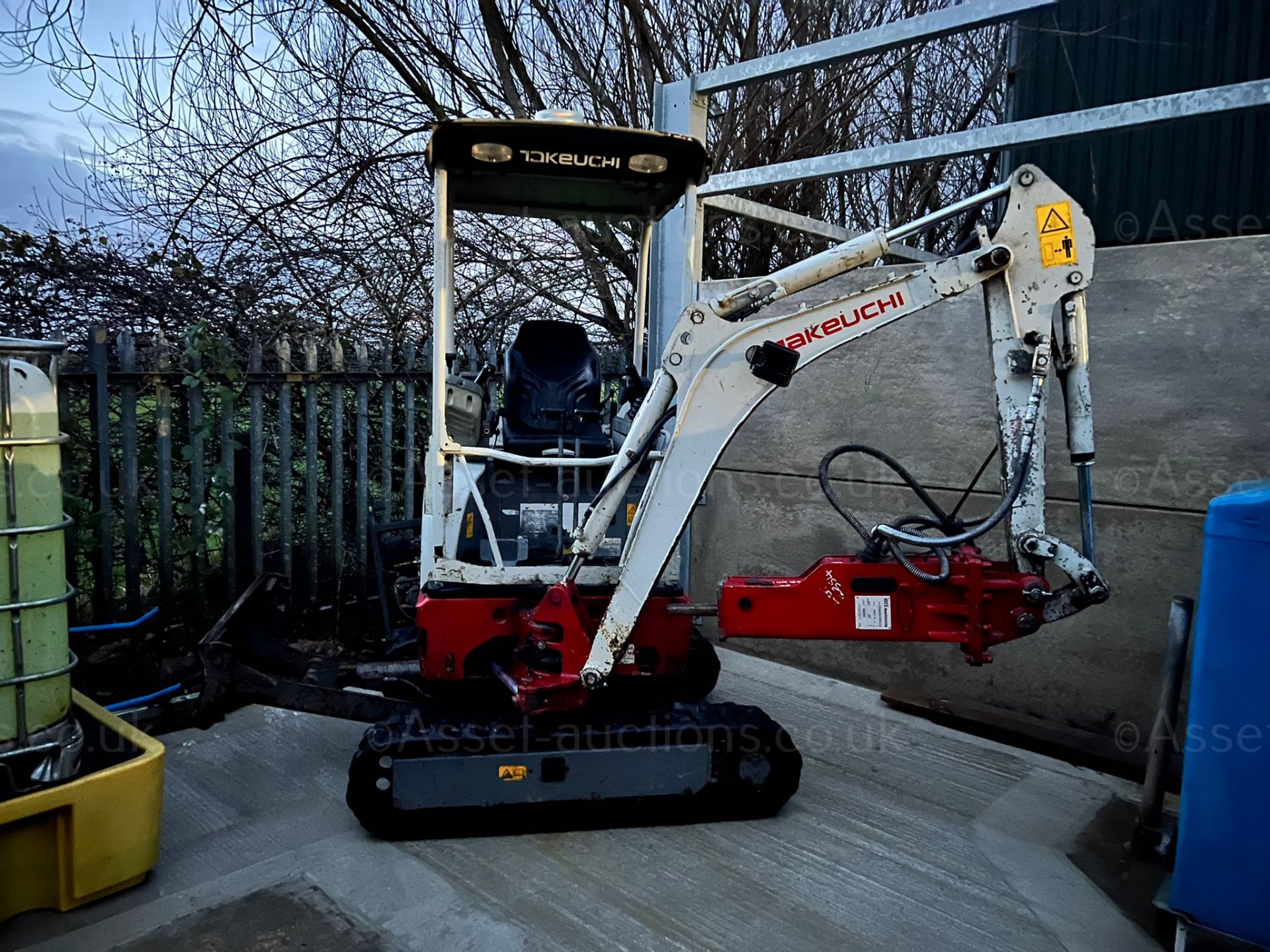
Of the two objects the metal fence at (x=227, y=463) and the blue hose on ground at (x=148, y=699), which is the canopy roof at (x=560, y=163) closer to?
the metal fence at (x=227, y=463)

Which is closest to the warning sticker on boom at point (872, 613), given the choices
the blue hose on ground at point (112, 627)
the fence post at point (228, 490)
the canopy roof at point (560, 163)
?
the canopy roof at point (560, 163)

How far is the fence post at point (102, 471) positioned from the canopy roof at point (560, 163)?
201 cm

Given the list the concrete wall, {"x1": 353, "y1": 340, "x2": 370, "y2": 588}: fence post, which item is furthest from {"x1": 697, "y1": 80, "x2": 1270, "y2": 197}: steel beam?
{"x1": 353, "y1": 340, "x2": 370, "y2": 588}: fence post

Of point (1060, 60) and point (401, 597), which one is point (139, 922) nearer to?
point (401, 597)

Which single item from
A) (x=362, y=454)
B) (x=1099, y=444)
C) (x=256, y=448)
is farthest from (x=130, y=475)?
(x=1099, y=444)

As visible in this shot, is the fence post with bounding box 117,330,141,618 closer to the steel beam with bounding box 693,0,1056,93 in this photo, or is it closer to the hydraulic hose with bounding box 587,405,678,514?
the hydraulic hose with bounding box 587,405,678,514

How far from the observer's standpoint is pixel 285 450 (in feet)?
17.9

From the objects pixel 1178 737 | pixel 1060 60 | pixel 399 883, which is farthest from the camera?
pixel 1060 60

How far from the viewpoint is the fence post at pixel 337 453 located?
5672mm

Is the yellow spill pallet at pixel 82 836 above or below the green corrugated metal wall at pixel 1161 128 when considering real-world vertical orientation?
below

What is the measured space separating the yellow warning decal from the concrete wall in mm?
1378

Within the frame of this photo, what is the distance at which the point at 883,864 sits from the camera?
3176mm

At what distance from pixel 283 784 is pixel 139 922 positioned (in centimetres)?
96

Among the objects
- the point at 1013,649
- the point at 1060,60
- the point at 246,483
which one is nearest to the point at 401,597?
the point at 246,483
